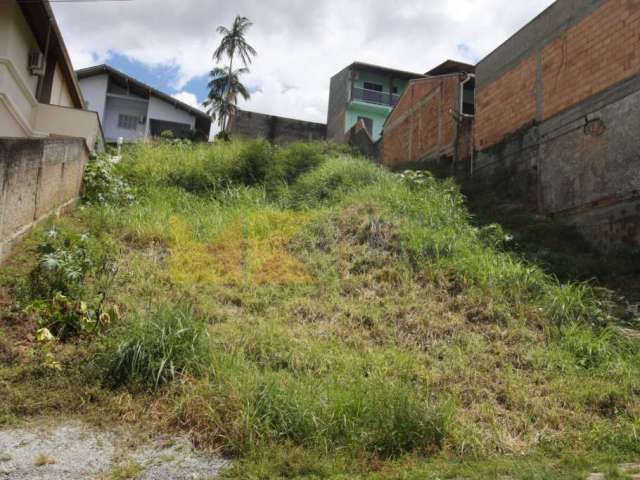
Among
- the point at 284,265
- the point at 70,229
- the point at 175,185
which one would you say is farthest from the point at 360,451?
the point at 175,185

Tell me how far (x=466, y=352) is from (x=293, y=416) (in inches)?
97.6

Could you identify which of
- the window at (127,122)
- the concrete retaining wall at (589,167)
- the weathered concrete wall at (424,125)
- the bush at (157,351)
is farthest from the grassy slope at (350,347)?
the window at (127,122)

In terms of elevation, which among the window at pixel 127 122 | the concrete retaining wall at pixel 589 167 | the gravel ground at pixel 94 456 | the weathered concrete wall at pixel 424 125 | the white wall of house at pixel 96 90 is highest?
the white wall of house at pixel 96 90

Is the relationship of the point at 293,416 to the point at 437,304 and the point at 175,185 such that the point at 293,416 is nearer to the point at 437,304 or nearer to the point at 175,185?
the point at 437,304

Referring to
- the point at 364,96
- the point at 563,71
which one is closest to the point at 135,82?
the point at 364,96

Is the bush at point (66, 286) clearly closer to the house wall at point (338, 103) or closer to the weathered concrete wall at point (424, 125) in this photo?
the weathered concrete wall at point (424, 125)

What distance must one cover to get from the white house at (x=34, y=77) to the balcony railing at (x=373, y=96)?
19.3 meters

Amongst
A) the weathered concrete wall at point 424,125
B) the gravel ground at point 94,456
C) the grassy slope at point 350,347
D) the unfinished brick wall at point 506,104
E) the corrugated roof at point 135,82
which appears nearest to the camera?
A: the gravel ground at point 94,456

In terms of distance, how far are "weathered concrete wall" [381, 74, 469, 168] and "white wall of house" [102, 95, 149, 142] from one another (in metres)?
14.0

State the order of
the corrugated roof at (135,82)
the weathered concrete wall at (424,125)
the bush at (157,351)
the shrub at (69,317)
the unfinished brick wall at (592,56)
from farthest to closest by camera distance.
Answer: the corrugated roof at (135,82)
the weathered concrete wall at (424,125)
the unfinished brick wall at (592,56)
the shrub at (69,317)
the bush at (157,351)

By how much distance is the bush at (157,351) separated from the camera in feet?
15.8

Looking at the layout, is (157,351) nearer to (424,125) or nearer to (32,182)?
(32,182)

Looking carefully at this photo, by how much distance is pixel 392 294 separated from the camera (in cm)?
730

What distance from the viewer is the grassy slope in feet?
13.9
